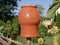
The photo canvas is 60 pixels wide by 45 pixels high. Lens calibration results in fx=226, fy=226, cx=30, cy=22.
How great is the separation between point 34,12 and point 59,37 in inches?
11.9

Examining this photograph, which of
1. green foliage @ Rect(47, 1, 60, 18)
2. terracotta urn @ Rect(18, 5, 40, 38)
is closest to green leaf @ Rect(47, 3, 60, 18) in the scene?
green foliage @ Rect(47, 1, 60, 18)

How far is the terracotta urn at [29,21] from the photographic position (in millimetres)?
1539

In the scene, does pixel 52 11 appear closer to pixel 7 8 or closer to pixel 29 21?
pixel 29 21

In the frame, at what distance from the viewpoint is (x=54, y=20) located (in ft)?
4.84

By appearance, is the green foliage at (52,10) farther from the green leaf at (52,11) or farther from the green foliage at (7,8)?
the green foliage at (7,8)

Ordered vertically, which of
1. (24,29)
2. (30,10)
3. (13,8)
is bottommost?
(13,8)

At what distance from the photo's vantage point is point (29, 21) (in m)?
1.54

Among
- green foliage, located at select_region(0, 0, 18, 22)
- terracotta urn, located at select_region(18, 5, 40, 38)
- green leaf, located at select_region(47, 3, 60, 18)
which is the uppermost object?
green leaf, located at select_region(47, 3, 60, 18)

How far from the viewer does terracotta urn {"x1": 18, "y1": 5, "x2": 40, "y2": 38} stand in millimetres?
1539

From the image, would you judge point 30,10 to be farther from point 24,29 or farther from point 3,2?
point 3,2

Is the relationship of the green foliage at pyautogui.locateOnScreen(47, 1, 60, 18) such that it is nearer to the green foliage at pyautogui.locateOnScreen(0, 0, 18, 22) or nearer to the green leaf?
the green leaf

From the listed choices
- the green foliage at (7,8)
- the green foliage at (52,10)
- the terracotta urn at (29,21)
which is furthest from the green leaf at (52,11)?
the green foliage at (7,8)

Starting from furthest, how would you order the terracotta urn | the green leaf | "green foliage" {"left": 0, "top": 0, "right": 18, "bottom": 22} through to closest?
"green foliage" {"left": 0, "top": 0, "right": 18, "bottom": 22}, the terracotta urn, the green leaf

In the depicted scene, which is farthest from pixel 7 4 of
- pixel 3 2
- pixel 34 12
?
pixel 34 12
